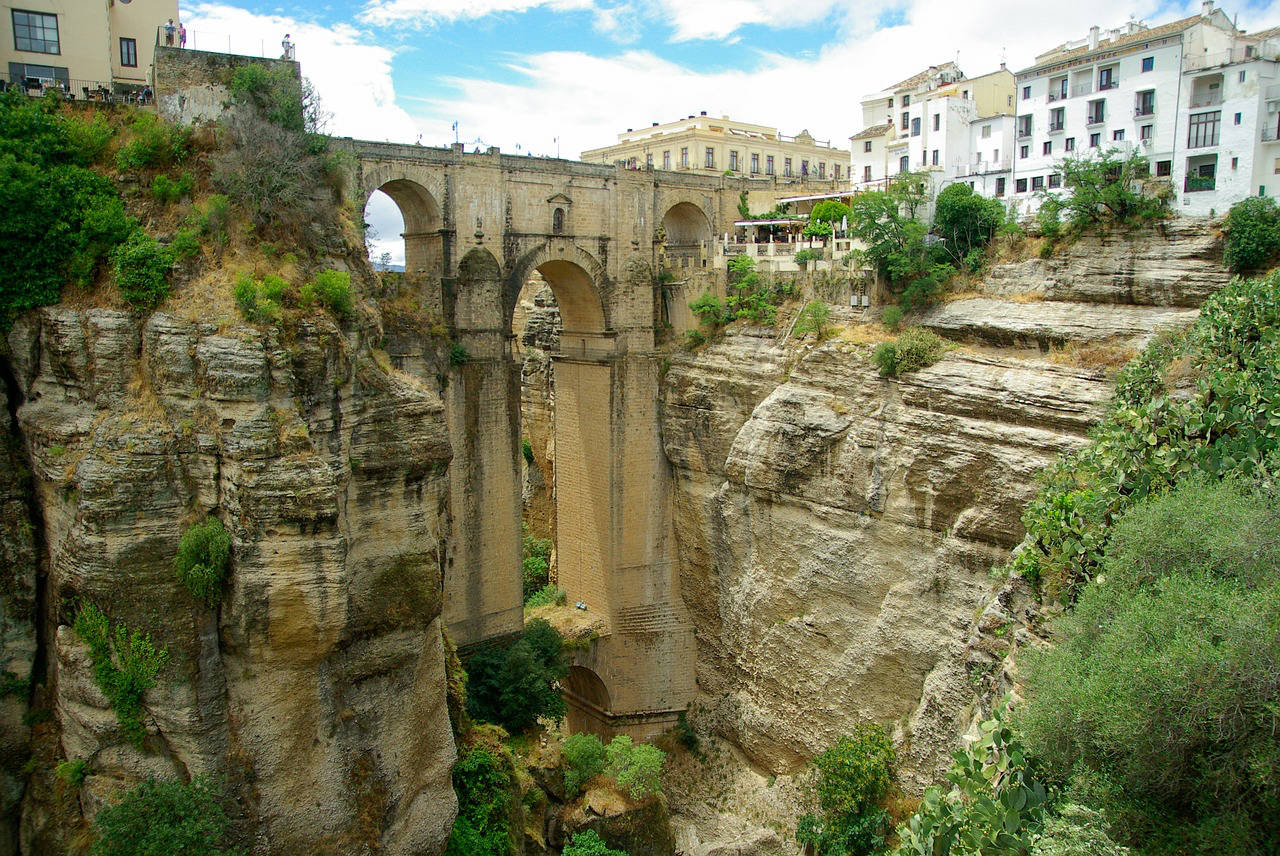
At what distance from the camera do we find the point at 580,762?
937 inches

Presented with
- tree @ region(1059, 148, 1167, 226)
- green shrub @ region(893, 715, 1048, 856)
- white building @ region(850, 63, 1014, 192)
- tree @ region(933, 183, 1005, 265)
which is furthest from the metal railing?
green shrub @ region(893, 715, 1048, 856)

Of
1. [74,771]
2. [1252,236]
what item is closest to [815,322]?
[1252,236]

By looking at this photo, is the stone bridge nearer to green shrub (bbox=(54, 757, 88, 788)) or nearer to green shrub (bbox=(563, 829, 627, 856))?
green shrub (bbox=(563, 829, 627, 856))

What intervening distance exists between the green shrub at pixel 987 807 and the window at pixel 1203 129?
2082cm

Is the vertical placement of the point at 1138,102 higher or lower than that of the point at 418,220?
higher

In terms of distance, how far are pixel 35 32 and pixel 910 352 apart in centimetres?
2078

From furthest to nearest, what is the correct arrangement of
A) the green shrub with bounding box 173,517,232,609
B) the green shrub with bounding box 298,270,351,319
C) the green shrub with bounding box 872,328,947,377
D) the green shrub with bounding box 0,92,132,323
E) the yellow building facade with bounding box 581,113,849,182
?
the yellow building facade with bounding box 581,113,849,182, the green shrub with bounding box 872,328,947,377, the green shrub with bounding box 298,270,351,319, the green shrub with bounding box 0,92,132,323, the green shrub with bounding box 173,517,232,609

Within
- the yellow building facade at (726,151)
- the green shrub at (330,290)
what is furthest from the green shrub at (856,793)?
the yellow building facade at (726,151)

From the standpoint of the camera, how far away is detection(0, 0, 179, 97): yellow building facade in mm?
18391

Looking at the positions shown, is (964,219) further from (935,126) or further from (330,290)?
(330,290)

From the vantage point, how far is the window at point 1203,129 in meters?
24.6

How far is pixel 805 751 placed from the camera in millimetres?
26328

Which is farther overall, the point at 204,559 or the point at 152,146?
the point at 152,146

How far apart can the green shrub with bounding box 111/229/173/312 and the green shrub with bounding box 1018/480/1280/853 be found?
13.6 meters
